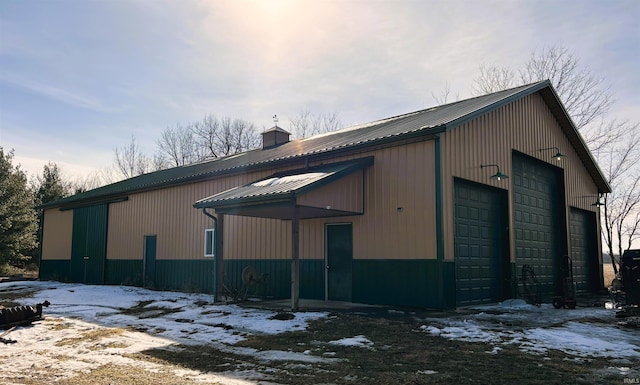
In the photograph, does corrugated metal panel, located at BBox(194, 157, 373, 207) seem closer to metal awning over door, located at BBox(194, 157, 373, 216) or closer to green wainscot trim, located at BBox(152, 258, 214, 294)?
metal awning over door, located at BBox(194, 157, 373, 216)

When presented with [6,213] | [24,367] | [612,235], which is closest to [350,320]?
[24,367]

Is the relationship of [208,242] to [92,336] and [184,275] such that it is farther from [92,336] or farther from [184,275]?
[92,336]

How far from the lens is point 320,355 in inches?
265

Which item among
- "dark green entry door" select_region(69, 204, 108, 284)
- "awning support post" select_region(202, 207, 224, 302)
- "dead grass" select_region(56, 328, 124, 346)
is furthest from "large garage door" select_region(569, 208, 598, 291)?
"dark green entry door" select_region(69, 204, 108, 284)

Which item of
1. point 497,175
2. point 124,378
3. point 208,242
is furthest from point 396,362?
point 208,242

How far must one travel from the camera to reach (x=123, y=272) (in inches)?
759

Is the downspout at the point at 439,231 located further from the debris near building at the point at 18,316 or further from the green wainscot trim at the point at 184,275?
the debris near building at the point at 18,316

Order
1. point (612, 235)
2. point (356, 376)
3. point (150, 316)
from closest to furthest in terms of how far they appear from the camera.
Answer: point (356, 376), point (150, 316), point (612, 235)

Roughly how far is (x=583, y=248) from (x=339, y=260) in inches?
395

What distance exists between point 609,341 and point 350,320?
165 inches

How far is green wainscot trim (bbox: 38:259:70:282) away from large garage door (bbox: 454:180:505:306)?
1835cm

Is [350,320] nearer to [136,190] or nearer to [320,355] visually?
[320,355]

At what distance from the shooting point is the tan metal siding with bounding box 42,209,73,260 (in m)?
22.7

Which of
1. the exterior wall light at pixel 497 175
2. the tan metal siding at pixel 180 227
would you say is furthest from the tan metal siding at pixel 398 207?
the tan metal siding at pixel 180 227
